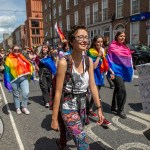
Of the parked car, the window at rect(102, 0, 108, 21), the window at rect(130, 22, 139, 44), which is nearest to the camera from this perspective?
the parked car

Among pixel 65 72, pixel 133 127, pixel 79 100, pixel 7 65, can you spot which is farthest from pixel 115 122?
pixel 7 65

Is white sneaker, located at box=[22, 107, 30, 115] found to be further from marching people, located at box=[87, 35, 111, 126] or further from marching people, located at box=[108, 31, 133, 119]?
marching people, located at box=[108, 31, 133, 119]

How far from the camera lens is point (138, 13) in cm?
2202

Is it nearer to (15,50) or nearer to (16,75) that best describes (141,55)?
(15,50)

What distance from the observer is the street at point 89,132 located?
3463mm

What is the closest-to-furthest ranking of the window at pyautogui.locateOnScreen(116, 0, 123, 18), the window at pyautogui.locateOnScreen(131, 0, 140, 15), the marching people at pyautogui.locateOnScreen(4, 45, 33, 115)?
the marching people at pyautogui.locateOnScreen(4, 45, 33, 115) → the window at pyautogui.locateOnScreen(131, 0, 140, 15) → the window at pyautogui.locateOnScreen(116, 0, 123, 18)

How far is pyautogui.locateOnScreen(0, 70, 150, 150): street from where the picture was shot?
11.4 feet

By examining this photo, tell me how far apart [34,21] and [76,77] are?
8427cm

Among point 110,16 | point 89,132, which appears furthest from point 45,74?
point 110,16

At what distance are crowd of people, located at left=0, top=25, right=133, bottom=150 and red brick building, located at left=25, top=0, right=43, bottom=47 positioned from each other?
79.0m

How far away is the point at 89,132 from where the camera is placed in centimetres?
394

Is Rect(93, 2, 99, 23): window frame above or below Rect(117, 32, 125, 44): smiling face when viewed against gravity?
above

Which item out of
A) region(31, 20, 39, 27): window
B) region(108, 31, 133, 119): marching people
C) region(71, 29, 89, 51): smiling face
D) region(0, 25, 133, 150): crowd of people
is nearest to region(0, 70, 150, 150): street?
region(0, 25, 133, 150): crowd of people

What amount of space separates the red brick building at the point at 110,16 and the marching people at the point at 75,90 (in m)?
12.7
